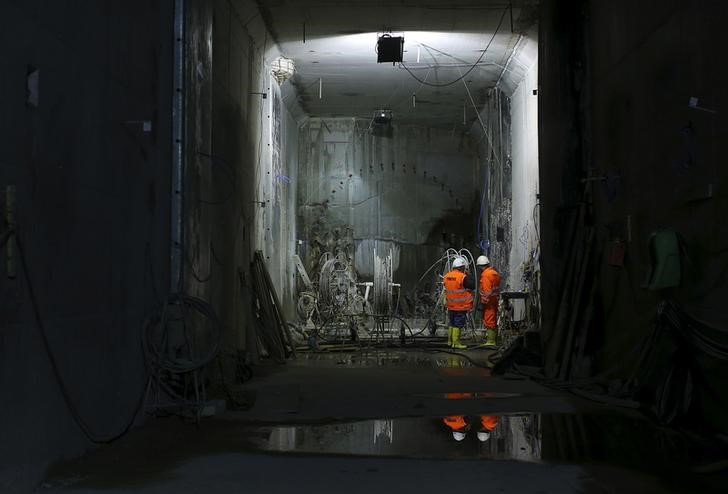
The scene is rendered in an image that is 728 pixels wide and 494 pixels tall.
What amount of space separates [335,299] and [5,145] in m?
14.1

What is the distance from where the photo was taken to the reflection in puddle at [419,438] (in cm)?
602

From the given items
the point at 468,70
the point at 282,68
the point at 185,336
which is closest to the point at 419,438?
the point at 185,336

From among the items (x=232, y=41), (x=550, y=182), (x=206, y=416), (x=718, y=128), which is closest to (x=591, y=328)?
(x=550, y=182)

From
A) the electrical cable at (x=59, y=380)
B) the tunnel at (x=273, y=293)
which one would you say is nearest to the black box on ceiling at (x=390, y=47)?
the tunnel at (x=273, y=293)

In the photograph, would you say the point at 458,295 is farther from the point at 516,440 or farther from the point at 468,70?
the point at 516,440

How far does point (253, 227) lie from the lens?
13.7 m

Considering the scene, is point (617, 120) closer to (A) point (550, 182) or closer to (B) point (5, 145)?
(A) point (550, 182)

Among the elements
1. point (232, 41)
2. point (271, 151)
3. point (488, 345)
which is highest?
point (232, 41)

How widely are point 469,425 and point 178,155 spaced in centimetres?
393

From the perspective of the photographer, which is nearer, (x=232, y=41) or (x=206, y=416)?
(x=206, y=416)

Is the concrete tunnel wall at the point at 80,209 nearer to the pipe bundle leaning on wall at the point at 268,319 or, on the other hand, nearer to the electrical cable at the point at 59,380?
the electrical cable at the point at 59,380

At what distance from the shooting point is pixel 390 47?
14797 mm

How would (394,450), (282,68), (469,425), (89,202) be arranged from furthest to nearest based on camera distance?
1. (282,68)
2. (469,425)
3. (394,450)
4. (89,202)

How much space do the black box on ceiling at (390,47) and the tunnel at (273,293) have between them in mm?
43
